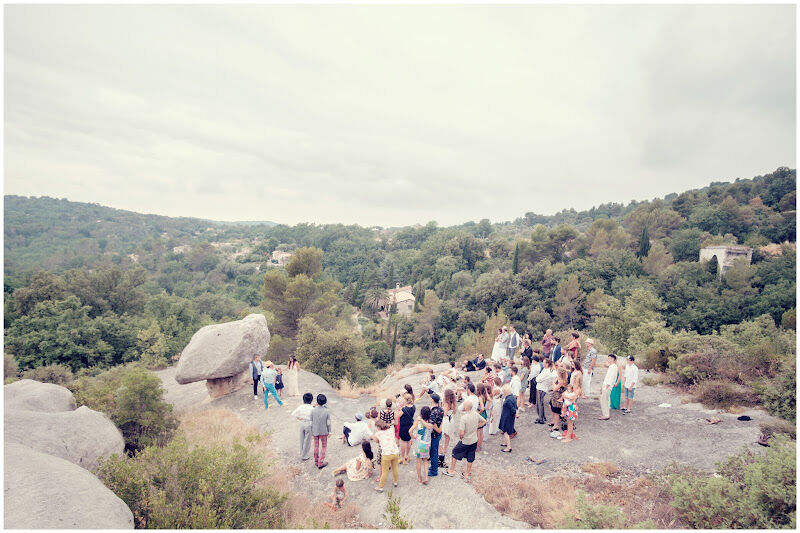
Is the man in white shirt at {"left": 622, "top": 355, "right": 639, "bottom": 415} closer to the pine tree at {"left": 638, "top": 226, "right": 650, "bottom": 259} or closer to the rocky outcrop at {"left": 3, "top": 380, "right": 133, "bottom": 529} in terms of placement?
the rocky outcrop at {"left": 3, "top": 380, "right": 133, "bottom": 529}

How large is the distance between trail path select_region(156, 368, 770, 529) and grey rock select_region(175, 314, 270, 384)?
9.85ft

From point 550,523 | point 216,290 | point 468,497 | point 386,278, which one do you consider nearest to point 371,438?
point 468,497

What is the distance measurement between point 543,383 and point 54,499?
8.80 m

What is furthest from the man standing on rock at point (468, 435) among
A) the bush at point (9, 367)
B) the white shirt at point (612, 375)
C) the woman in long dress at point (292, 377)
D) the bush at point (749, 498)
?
the bush at point (9, 367)

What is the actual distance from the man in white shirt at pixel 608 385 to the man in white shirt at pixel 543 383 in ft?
4.78

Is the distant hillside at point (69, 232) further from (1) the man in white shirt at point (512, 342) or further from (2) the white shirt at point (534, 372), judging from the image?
(2) the white shirt at point (534, 372)

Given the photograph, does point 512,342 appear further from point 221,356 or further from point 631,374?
point 221,356

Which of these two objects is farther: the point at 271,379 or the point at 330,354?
the point at 330,354

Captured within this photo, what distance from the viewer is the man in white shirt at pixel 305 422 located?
7832 millimetres

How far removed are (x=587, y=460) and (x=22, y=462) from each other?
952 centimetres

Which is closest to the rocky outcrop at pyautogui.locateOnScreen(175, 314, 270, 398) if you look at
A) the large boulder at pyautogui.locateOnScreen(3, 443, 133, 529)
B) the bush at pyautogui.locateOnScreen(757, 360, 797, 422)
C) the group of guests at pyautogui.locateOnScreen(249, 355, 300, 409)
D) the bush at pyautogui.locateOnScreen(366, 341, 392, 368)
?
the group of guests at pyautogui.locateOnScreen(249, 355, 300, 409)

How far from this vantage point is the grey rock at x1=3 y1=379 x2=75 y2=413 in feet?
27.6

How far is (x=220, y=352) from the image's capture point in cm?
1288

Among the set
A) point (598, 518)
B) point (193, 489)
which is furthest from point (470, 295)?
point (193, 489)
